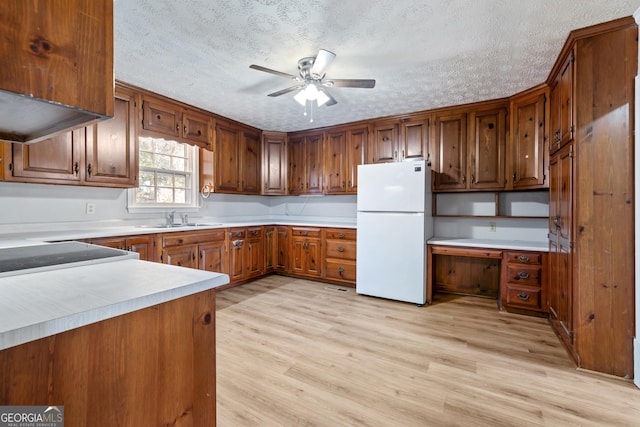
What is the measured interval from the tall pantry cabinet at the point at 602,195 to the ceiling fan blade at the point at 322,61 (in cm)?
165

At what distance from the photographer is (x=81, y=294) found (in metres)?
0.73

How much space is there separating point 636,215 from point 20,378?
2.80 metres

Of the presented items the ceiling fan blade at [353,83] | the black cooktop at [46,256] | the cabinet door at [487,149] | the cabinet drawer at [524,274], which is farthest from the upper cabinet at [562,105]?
the black cooktop at [46,256]

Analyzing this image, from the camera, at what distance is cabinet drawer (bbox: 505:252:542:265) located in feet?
9.37

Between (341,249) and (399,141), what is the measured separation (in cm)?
159

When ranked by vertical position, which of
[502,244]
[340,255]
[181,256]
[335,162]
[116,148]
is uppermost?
[335,162]

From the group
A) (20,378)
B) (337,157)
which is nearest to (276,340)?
(20,378)

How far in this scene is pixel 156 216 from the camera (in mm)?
3455

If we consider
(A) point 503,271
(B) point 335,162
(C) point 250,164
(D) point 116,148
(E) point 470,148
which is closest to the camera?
(D) point 116,148

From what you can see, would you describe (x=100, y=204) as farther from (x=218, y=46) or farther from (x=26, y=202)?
(x=218, y=46)

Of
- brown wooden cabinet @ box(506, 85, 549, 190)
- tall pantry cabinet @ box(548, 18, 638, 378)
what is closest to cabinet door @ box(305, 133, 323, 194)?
brown wooden cabinet @ box(506, 85, 549, 190)

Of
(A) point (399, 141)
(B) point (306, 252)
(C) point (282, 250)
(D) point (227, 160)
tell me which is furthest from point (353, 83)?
(C) point (282, 250)

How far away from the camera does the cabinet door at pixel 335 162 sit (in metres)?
4.21

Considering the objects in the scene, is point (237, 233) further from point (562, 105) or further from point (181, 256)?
point (562, 105)
